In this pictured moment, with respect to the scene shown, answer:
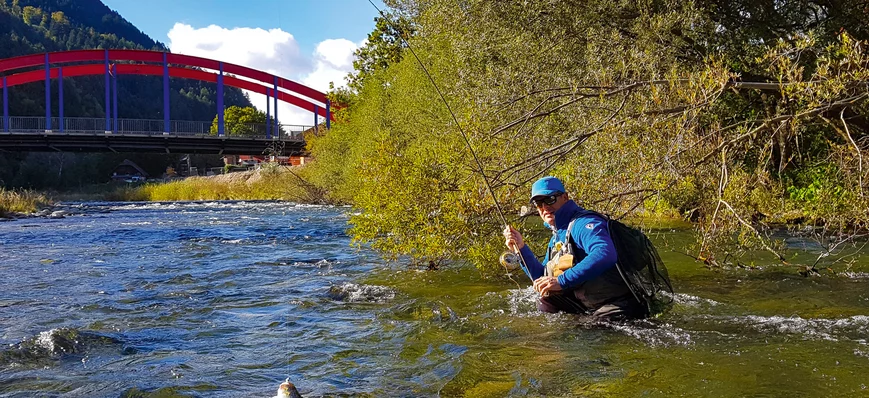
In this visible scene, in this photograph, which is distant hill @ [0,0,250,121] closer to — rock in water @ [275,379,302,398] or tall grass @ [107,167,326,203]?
tall grass @ [107,167,326,203]

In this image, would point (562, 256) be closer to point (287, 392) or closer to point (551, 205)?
point (551, 205)

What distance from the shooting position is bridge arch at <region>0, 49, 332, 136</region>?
194 ft

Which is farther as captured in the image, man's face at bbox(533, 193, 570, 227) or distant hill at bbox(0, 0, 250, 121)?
distant hill at bbox(0, 0, 250, 121)

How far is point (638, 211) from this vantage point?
31.0 ft

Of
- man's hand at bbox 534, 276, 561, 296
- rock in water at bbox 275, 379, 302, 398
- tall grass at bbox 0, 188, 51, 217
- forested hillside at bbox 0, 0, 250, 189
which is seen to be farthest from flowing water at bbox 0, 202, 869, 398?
forested hillside at bbox 0, 0, 250, 189

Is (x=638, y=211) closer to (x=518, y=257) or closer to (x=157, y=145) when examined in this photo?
(x=518, y=257)

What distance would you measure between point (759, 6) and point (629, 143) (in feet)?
18.5

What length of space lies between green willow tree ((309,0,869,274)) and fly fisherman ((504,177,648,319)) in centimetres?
221

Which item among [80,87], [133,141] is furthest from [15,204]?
[80,87]

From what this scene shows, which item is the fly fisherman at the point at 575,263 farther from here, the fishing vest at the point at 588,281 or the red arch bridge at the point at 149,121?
the red arch bridge at the point at 149,121

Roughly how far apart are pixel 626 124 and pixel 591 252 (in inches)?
126

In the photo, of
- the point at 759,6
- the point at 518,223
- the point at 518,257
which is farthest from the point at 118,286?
the point at 759,6

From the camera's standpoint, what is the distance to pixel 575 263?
597 cm

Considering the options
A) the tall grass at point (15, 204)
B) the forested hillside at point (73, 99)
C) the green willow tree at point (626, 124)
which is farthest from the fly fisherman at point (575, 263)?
the forested hillside at point (73, 99)
